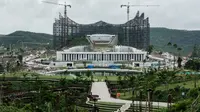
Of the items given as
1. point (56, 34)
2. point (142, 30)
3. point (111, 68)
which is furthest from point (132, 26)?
point (111, 68)

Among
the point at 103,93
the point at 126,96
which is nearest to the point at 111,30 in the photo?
the point at 103,93

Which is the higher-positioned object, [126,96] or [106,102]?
[106,102]

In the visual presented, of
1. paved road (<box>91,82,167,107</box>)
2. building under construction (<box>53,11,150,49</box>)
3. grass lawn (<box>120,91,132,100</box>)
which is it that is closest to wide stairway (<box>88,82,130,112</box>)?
paved road (<box>91,82,167,107</box>)

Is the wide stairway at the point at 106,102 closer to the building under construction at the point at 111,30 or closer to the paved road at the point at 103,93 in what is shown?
the paved road at the point at 103,93

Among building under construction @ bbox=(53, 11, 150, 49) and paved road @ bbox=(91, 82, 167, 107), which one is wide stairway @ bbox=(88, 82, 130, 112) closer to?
paved road @ bbox=(91, 82, 167, 107)

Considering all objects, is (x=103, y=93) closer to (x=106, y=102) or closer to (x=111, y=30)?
(x=106, y=102)

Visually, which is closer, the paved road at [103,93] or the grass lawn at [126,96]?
the paved road at [103,93]

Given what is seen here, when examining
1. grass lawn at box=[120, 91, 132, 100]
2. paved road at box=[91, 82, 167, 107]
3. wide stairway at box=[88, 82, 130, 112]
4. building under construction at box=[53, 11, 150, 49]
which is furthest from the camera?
building under construction at box=[53, 11, 150, 49]

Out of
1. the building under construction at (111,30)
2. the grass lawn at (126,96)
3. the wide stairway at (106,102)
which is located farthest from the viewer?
the building under construction at (111,30)

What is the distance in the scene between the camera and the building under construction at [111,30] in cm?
15975

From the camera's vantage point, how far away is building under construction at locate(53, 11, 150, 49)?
159750mm

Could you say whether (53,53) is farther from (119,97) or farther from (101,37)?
(119,97)

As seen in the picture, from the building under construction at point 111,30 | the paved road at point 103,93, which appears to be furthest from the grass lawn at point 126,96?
the building under construction at point 111,30

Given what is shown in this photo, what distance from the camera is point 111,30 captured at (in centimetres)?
16750
